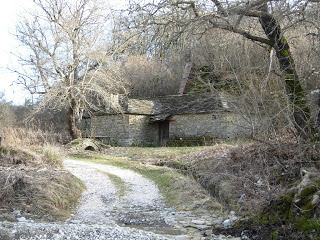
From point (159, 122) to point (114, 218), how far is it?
83.5 ft

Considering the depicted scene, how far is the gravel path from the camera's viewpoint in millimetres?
8188

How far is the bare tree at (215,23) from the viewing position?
39.4 ft

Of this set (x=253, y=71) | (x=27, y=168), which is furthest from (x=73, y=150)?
(x=253, y=71)

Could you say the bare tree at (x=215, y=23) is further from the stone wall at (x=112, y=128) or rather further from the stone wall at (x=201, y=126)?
the stone wall at (x=112, y=128)

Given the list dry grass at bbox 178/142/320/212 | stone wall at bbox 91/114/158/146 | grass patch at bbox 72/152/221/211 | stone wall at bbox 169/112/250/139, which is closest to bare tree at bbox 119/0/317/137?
dry grass at bbox 178/142/320/212

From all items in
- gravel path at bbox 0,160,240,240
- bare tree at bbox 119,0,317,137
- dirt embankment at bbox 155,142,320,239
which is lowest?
gravel path at bbox 0,160,240,240

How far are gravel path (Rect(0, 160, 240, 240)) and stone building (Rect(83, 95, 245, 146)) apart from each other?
13868 millimetres

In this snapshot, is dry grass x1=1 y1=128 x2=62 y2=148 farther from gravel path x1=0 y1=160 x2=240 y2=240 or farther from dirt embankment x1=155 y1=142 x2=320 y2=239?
dirt embankment x1=155 y1=142 x2=320 y2=239

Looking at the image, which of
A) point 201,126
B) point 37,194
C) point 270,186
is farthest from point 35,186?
point 201,126

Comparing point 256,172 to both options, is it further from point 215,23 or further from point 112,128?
point 112,128

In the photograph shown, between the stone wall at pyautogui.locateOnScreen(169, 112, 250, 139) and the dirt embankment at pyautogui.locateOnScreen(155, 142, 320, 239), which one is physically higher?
the stone wall at pyautogui.locateOnScreen(169, 112, 250, 139)

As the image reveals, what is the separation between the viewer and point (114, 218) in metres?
11.2

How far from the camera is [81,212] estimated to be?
1176 cm

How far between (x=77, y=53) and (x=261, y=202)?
23004 millimetres
